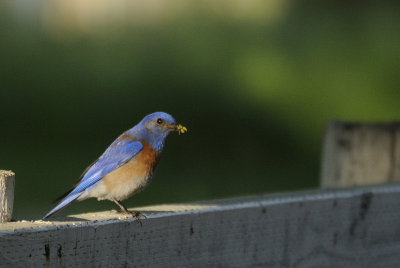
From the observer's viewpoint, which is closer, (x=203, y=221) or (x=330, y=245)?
(x=203, y=221)

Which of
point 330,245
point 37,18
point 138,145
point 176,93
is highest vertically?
point 37,18

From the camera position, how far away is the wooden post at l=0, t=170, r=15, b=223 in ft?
8.66

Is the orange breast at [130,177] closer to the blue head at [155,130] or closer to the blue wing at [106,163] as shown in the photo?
the blue wing at [106,163]

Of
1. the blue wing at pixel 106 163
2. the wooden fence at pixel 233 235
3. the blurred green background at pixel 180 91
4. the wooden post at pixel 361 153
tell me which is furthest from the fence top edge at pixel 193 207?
the blurred green background at pixel 180 91

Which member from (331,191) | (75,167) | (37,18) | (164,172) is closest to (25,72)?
(37,18)

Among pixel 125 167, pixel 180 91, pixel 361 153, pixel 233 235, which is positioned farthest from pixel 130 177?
pixel 180 91

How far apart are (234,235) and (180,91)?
4.50 meters

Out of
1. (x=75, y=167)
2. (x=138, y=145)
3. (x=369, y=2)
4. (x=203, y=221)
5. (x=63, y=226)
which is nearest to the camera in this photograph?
(x=63, y=226)

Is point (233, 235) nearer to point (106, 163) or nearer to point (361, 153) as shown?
point (106, 163)

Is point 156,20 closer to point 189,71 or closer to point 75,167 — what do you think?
point 189,71

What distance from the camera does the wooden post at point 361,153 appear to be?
14.6 ft

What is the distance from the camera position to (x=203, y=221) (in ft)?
9.68

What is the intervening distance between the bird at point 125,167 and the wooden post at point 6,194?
996mm

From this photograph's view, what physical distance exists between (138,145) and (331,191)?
95cm
